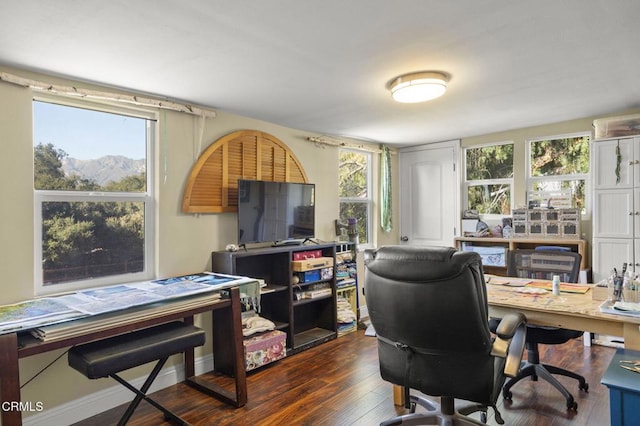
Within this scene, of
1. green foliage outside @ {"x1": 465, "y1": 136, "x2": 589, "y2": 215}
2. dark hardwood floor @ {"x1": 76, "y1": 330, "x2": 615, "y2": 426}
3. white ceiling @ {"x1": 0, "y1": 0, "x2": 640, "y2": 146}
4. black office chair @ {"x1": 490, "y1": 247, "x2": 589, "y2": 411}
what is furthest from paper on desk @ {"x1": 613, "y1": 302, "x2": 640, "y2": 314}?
green foliage outside @ {"x1": 465, "y1": 136, "x2": 589, "y2": 215}

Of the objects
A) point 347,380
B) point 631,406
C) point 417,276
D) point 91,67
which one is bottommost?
point 347,380

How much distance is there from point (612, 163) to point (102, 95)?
4266 mm

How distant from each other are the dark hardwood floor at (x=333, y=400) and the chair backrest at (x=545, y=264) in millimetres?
797

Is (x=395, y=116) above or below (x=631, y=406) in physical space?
above

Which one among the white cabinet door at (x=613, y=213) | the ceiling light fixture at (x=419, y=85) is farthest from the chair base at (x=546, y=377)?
the ceiling light fixture at (x=419, y=85)

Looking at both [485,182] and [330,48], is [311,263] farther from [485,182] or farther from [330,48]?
[485,182]

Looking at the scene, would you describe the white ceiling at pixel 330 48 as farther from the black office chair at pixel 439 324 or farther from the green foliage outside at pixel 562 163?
the black office chair at pixel 439 324

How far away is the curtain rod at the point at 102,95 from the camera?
91.7 inches

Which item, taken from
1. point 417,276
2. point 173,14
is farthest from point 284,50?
point 417,276

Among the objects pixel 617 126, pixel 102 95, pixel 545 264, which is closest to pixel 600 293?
pixel 545 264

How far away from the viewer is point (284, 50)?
7.13ft

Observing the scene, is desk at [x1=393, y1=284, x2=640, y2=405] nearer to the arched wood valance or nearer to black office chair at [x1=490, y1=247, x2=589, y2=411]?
black office chair at [x1=490, y1=247, x2=589, y2=411]

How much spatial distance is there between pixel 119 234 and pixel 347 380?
2.07 metres

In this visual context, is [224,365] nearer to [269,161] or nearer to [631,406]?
[269,161]
